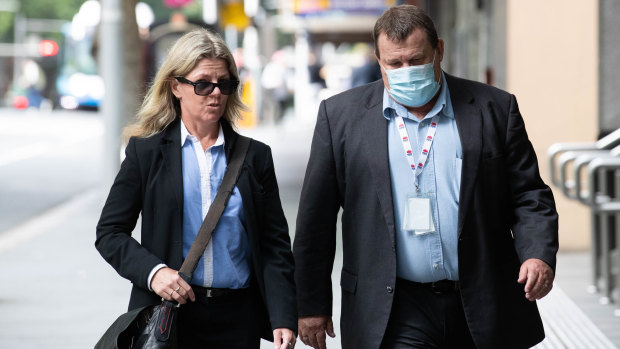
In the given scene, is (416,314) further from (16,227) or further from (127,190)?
(16,227)

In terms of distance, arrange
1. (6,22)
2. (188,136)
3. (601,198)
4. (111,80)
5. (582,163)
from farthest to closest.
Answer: (6,22)
(111,80)
(601,198)
(582,163)
(188,136)

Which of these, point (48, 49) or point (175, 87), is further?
point (48, 49)

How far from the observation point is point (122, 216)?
11.6 feet

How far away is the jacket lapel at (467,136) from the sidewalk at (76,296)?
3157mm

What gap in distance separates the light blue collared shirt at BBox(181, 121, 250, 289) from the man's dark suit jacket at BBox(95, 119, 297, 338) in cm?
3

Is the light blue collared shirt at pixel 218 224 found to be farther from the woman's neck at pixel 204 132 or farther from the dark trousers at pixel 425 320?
the dark trousers at pixel 425 320

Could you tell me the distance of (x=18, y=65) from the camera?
69062 mm

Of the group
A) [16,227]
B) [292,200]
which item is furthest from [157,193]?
[292,200]

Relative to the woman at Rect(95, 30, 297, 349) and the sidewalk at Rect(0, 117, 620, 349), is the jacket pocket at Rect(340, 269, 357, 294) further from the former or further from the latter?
the sidewalk at Rect(0, 117, 620, 349)

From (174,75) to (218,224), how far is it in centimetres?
48

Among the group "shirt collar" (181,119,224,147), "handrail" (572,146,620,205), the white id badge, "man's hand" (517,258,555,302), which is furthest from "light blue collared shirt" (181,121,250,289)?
"handrail" (572,146,620,205)

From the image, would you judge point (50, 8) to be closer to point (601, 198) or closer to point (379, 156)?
point (601, 198)

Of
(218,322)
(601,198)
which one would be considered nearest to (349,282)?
(218,322)

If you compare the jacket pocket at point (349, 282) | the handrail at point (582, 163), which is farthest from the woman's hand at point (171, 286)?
the handrail at point (582, 163)
